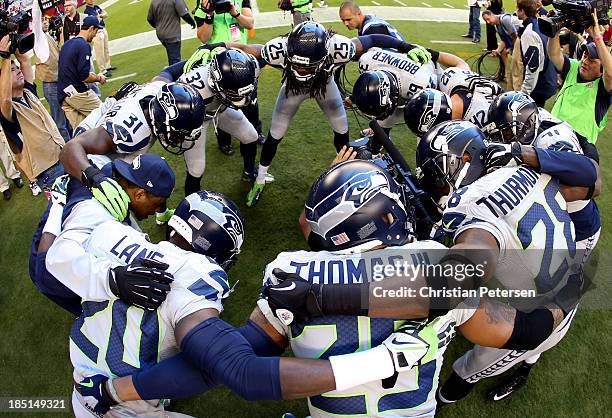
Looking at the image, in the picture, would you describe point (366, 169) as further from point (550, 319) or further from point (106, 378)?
point (106, 378)

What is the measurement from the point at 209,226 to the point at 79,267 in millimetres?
663

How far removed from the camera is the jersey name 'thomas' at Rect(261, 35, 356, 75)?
486 cm

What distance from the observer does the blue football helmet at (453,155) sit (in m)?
2.72

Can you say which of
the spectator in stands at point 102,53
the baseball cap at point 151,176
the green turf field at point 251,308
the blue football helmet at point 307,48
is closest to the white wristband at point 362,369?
the baseball cap at point 151,176

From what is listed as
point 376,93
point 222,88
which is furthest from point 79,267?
point 376,93

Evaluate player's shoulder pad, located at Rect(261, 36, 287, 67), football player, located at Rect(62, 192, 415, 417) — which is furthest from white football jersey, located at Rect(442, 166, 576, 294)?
player's shoulder pad, located at Rect(261, 36, 287, 67)

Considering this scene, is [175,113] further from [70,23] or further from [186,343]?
[70,23]

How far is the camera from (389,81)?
14.4 ft

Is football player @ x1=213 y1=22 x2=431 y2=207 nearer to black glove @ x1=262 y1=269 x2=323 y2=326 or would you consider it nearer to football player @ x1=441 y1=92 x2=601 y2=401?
football player @ x1=441 y1=92 x2=601 y2=401

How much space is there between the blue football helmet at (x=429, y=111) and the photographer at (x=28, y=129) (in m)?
4.35

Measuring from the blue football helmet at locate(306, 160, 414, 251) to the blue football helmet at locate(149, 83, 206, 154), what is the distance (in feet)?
7.38

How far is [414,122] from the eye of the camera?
13.1ft

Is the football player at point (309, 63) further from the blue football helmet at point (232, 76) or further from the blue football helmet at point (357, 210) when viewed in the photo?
the blue football helmet at point (357, 210)

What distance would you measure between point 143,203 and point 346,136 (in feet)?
10.3
